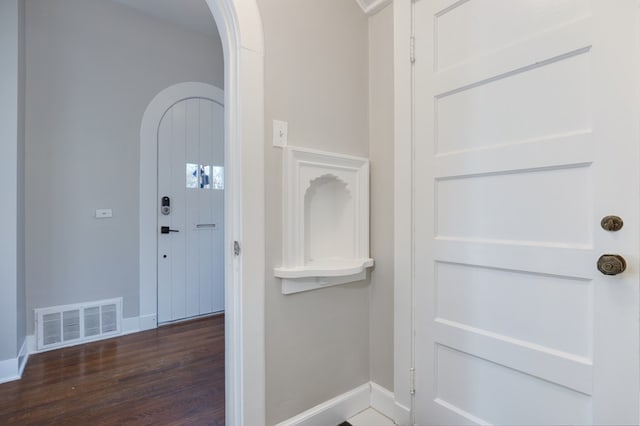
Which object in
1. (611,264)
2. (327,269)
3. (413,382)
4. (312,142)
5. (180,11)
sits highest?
(180,11)

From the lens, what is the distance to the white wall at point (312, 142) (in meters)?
1.44

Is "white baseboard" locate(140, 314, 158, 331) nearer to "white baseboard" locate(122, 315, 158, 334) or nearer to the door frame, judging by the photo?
"white baseboard" locate(122, 315, 158, 334)

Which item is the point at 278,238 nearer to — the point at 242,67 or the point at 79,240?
the point at 242,67

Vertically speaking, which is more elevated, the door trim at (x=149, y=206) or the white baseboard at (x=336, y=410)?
the door trim at (x=149, y=206)

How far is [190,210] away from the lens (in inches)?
126

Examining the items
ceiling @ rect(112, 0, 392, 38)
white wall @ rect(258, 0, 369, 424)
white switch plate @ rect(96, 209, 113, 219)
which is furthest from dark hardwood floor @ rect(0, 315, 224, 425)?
ceiling @ rect(112, 0, 392, 38)

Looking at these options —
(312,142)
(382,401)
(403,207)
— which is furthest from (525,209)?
(382,401)

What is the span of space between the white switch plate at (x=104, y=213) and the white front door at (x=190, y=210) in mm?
405

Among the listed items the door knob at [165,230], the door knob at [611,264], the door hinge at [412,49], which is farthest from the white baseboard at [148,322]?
the door knob at [611,264]

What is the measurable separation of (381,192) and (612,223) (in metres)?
0.97

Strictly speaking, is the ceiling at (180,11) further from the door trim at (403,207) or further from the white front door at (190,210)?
the door trim at (403,207)

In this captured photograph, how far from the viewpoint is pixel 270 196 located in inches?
56.4

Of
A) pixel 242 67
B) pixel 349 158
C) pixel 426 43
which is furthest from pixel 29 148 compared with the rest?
pixel 426 43

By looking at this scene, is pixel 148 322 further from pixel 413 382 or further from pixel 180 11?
pixel 180 11
